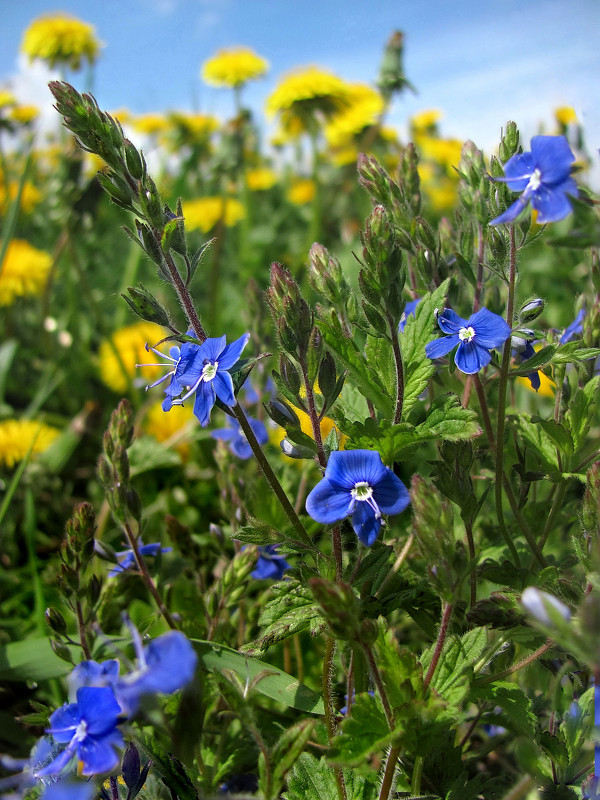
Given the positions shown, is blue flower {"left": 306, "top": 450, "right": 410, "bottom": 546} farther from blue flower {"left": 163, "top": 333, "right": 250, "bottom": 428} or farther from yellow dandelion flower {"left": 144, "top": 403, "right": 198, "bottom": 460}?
yellow dandelion flower {"left": 144, "top": 403, "right": 198, "bottom": 460}

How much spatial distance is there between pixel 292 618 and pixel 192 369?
0.42 meters

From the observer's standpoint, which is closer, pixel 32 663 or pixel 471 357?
pixel 471 357

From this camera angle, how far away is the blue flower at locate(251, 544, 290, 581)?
1.53 metres

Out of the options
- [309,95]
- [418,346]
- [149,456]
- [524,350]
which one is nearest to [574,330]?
[524,350]

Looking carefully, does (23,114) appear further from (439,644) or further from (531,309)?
(439,644)

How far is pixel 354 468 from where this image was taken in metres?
1.05

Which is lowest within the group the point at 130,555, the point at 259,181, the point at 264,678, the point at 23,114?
the point at 264,678

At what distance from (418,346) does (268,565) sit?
0.62m

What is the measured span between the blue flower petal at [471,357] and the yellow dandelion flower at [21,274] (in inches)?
112

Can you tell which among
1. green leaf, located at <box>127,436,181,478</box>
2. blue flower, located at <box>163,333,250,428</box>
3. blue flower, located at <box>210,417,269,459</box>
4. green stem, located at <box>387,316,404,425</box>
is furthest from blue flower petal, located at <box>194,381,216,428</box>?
green leaf, located at <box>127,436,181,478</box>

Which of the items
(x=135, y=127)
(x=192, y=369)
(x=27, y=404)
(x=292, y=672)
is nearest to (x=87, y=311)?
(x=27, y=404)

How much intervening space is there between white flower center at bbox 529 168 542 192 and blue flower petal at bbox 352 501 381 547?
0.53 metres

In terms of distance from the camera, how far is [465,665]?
1028mm

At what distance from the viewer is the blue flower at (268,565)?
5.02 ft
